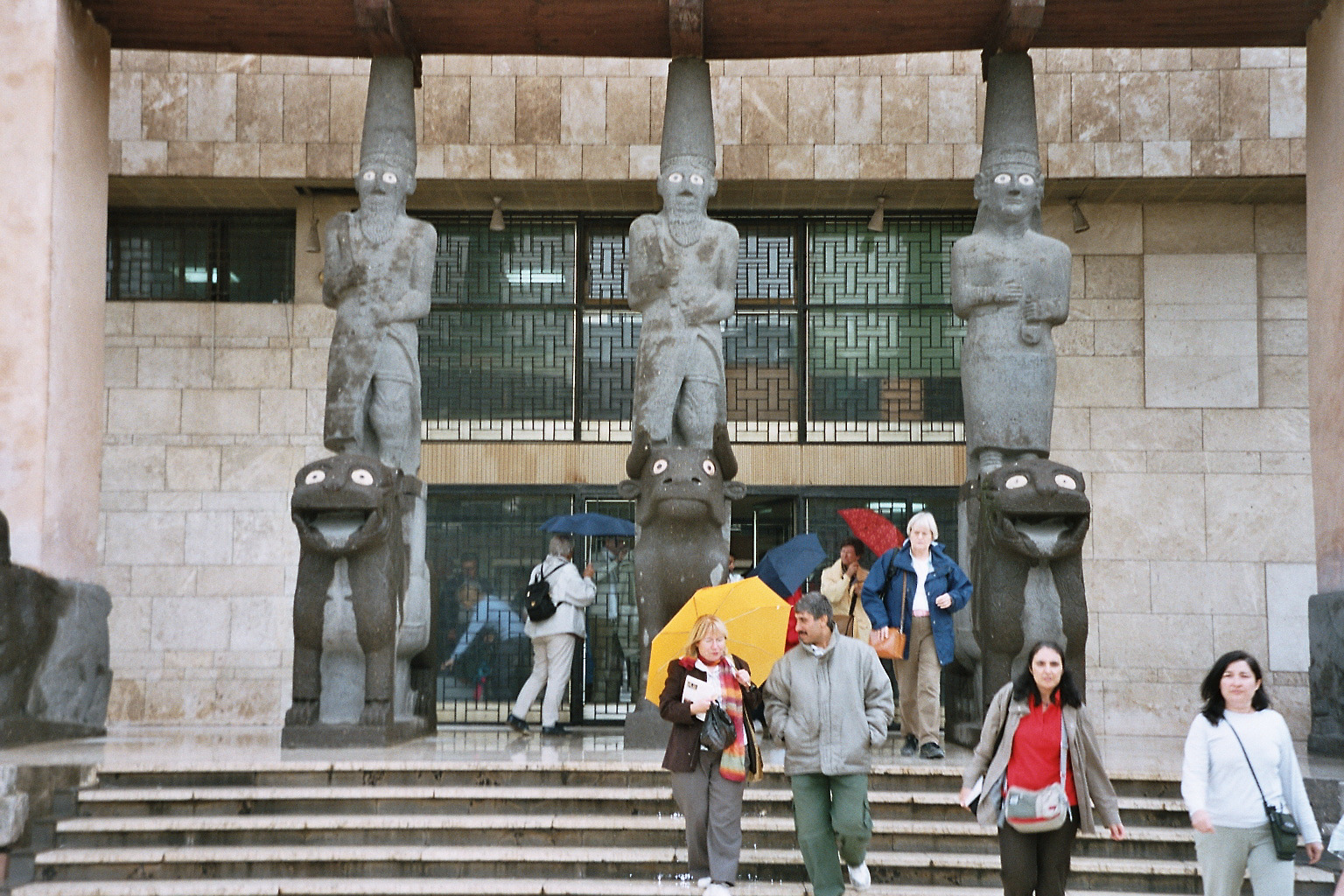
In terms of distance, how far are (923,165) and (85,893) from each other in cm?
979

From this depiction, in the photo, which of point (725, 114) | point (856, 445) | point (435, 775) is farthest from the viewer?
point (856, 445)

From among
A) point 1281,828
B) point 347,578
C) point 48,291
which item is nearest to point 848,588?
point 347,578

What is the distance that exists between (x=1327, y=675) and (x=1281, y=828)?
16.6ft

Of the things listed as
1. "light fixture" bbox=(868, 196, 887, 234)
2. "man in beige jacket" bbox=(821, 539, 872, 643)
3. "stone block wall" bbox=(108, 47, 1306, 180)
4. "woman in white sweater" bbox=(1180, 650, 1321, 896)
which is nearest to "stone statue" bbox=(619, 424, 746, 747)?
"man in beige jacket" bbox=(821, 539, 872, 643)

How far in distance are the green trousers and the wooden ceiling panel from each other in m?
6.82

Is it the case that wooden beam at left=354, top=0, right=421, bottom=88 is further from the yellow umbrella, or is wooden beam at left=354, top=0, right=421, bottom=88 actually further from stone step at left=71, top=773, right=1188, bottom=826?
stone step at left=71, top=773, right=1188, bottom=826

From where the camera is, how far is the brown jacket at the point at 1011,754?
6027 mm

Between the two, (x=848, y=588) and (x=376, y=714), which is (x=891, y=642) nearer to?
(x=848, y=588)

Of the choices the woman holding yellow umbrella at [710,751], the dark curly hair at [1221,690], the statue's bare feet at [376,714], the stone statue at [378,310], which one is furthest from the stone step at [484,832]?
the stone statue at [378,310]

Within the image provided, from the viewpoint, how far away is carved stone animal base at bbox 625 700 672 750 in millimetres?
10023

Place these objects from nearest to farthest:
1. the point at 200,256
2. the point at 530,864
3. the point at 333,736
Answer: the point at 530,864, the point at 333,736, the point at 200,256

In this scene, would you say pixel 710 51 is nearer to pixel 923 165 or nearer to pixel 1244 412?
pixel 923 165

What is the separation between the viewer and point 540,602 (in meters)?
11.6

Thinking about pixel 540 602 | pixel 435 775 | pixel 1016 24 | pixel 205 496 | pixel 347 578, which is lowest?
pixel 435 775
